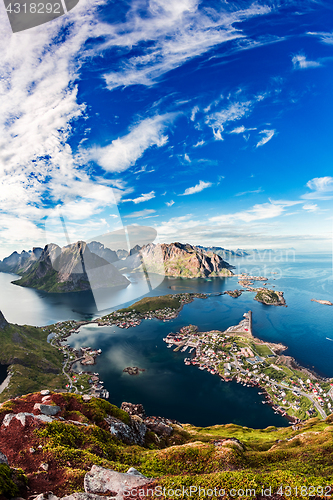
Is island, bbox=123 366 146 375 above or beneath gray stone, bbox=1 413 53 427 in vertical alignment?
beneath

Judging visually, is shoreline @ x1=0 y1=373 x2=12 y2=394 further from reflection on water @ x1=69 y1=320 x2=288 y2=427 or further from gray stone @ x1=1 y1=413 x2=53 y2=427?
gray stone @ x1=1 y1=413 x2=53 y2=427

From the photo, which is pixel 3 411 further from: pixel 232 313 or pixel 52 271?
pixel 52 271

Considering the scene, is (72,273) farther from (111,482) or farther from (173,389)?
(111,482)

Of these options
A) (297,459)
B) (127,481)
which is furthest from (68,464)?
(297,459)

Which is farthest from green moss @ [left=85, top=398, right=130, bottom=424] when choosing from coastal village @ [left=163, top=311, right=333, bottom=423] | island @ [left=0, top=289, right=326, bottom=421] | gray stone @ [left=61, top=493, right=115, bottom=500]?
coastal village @ [left=163, top=311, right=333, bottom=423]

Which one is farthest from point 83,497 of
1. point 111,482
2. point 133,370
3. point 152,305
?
point 152,305

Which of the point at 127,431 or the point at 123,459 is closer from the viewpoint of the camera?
the point at 123,459

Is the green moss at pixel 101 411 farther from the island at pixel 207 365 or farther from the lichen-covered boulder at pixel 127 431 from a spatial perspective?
the island at pixel 207 365
